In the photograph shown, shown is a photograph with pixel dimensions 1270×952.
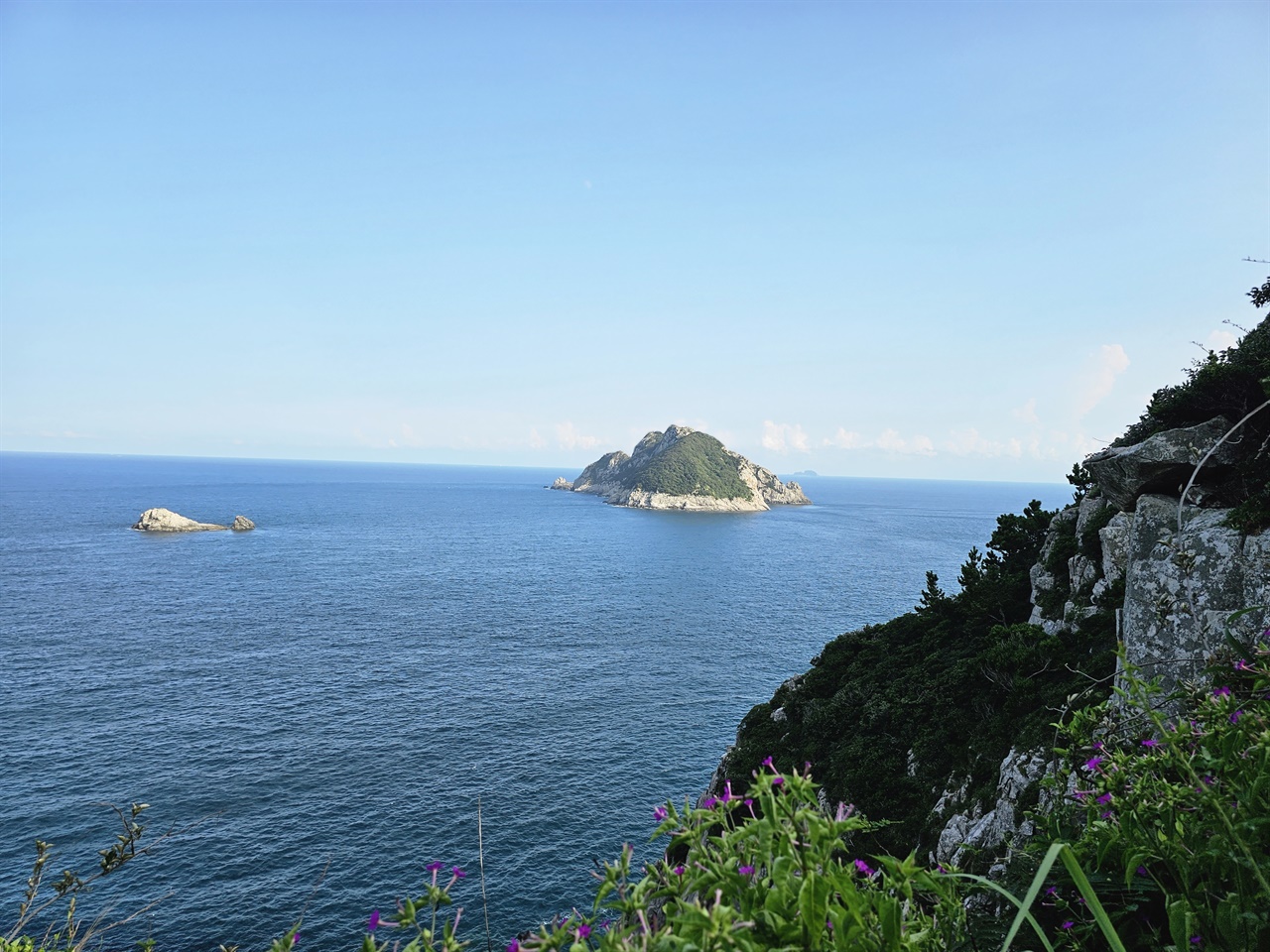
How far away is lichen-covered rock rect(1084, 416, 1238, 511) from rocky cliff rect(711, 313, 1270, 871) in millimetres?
40

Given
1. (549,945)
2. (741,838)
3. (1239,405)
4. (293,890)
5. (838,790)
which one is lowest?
(293,890)

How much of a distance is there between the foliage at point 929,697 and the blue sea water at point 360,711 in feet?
35.4

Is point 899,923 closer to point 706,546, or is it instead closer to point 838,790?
point 838,790

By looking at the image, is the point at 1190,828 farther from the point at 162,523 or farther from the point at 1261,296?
the point at 162,523

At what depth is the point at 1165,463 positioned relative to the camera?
54.0 ft

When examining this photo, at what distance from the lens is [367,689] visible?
60.2 metres

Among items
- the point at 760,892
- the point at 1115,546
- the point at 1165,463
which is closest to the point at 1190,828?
the point at 760,892

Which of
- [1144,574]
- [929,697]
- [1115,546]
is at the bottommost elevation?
[929,697]

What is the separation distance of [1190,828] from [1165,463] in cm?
1608

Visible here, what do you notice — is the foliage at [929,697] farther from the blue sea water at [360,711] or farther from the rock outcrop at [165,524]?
the rock outcrop at [165,524]

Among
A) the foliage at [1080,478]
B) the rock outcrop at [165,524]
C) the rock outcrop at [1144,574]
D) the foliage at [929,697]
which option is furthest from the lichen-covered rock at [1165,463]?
the rock outcrop at [165,524]

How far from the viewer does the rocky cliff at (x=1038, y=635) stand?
39.7 feet

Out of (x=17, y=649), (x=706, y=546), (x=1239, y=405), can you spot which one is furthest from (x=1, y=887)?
(x=706, y=546)

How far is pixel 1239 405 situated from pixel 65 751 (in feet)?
216
